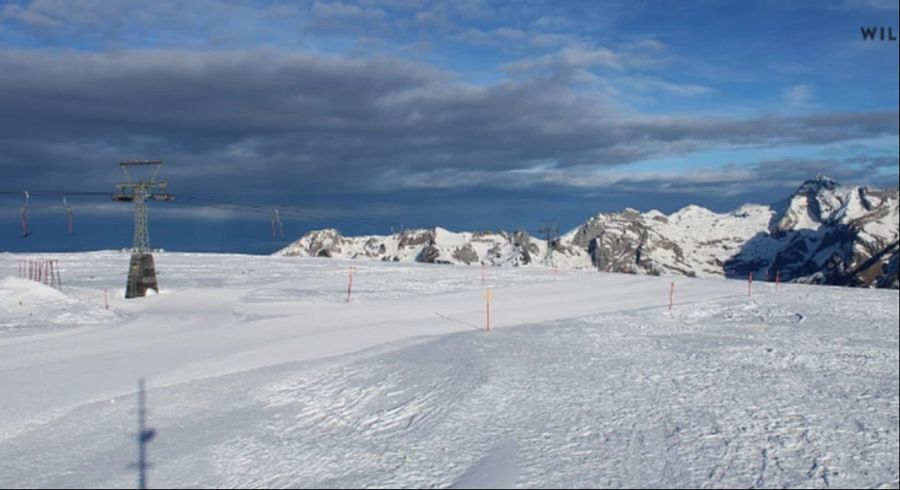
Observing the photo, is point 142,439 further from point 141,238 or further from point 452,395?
point 141,238

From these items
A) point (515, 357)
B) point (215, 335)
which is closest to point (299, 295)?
point (215, 335)

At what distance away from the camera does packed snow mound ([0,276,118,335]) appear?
990 inches

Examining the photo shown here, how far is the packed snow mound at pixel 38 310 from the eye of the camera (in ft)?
82.5

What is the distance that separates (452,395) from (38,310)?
794 inches

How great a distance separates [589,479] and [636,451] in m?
1.38

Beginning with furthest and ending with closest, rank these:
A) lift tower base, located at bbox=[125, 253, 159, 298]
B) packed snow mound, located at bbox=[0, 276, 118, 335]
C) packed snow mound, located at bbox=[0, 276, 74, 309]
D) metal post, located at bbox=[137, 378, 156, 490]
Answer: lift tower base, located at bbox=[125, 253, 159, 298], packed snow mound, located at bbox=[0, 276, 74, 309], packed snow mound, located at bbox=[0, 276, 118, 335], metal post, located at bbox=[137, 378, 156, 490]

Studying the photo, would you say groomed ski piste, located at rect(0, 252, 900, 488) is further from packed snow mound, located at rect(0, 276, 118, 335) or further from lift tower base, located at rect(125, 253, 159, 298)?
lift tower base, located at rect(125, 253, 159, 298)

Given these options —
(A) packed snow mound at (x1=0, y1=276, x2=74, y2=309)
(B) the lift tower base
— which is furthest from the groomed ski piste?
(B) the lift tower base

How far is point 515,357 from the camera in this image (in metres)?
18.2

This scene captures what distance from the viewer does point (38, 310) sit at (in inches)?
1070

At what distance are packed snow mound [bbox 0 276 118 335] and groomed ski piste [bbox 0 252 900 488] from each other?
0.37ft

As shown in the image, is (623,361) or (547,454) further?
(623,361)

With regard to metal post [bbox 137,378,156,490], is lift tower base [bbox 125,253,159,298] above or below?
above

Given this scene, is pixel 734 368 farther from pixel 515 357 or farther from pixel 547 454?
pixel 547 454
